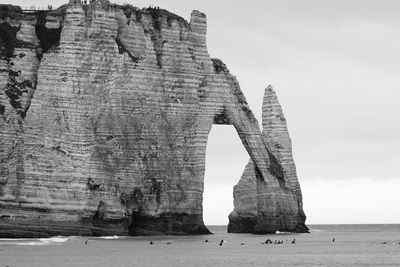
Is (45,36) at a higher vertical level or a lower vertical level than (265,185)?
higher

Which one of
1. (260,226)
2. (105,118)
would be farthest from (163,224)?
(260,226)

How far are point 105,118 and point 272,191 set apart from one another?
1881 centimetres

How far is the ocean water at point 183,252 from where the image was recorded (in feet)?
243

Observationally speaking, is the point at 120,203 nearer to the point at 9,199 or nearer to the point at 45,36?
the point at 9,199

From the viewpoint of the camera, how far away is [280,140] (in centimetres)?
11250

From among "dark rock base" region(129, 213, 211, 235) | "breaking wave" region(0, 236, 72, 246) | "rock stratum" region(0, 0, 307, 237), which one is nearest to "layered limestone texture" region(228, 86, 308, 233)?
"rock stratum" region(0, 0, 307, 237)

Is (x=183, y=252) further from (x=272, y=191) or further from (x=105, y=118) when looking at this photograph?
(x=272, y=191)

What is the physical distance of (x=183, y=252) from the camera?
3219 inches

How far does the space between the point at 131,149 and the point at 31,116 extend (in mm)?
8605

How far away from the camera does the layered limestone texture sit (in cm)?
10931

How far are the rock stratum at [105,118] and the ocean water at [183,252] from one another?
296cm

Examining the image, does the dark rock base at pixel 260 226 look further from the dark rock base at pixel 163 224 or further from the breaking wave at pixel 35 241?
the breaking wave at pixel 35 241

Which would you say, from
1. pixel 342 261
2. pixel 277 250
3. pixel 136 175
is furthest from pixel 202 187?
pixel 342 261

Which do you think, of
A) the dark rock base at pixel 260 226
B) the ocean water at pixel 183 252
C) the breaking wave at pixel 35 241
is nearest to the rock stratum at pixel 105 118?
the breaking wave at pixel 35 241
